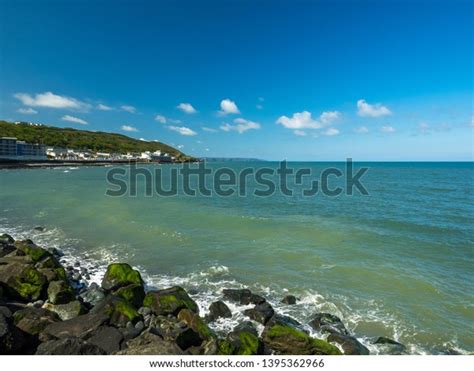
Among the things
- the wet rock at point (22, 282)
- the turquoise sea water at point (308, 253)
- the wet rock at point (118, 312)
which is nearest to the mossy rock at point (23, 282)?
the wet rock at point (22, 282)

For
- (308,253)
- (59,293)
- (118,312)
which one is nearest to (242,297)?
(118,312)

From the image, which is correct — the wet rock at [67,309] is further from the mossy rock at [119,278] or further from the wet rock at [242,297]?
the wet rock at [242,297]

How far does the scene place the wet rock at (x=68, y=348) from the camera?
5844 mm

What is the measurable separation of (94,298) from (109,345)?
3631 millimetres

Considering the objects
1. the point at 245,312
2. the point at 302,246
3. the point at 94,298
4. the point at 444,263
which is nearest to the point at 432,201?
the point at 444,263

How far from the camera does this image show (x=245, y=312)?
9320 mm

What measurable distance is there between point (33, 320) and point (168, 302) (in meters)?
3.30

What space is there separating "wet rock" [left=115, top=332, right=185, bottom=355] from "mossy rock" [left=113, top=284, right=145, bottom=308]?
8.37 ft

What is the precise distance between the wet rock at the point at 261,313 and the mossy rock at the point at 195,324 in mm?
1622

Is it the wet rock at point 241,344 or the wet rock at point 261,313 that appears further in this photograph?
the wet rock at point 261,313

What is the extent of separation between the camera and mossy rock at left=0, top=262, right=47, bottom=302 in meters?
9.15

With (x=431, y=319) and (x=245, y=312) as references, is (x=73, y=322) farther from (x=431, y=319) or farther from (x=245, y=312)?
(x=431, y=319)

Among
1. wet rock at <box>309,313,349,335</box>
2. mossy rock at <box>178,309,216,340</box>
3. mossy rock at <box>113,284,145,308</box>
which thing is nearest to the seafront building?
mossy rock at <box>113,284,145,308</box>
